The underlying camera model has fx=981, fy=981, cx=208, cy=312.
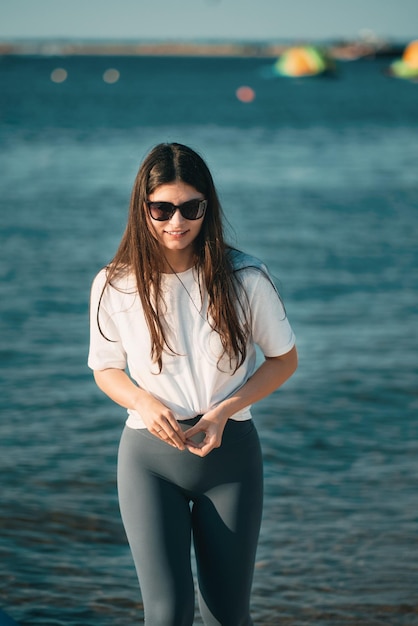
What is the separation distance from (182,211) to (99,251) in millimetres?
11594

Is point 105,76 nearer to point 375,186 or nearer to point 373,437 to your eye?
point 375,186

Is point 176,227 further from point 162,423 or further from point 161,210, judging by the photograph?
point 162,423

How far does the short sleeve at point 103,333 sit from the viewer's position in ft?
10.1

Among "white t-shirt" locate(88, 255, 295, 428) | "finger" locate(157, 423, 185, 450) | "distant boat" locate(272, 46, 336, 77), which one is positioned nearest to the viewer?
"finger" locate(157, 423, 185, 450)

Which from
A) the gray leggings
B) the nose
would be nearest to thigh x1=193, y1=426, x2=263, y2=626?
the gray leggings

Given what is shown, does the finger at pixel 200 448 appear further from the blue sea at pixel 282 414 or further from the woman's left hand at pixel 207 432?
the blue sea at pixel 282 414

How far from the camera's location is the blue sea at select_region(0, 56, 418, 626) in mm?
4973

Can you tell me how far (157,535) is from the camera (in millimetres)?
2980

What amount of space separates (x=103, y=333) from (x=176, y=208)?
46cm

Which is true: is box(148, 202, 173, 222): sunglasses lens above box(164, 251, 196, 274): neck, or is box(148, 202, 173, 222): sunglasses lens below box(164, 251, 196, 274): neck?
above

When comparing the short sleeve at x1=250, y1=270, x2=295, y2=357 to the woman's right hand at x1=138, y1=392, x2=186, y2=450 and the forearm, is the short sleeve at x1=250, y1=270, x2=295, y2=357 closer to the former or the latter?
the forearm

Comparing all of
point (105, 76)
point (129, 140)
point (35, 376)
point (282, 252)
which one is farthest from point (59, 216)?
point (105, 76)

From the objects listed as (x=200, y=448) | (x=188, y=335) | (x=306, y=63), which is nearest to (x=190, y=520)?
(x=200, y=448)

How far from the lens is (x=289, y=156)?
98.5 ft
